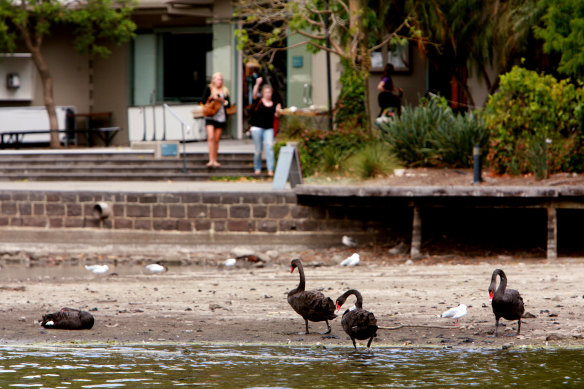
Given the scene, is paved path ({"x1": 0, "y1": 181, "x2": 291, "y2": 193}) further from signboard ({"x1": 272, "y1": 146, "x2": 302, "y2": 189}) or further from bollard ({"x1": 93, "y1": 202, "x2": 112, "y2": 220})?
bollard ({"x1": 93, "y1": 202, "x2": 112, "y2": 220})

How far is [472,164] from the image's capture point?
64.7 ft

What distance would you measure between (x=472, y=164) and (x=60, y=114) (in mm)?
15056

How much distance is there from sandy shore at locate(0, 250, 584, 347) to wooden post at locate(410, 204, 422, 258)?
307 mm

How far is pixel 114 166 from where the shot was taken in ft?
79.0

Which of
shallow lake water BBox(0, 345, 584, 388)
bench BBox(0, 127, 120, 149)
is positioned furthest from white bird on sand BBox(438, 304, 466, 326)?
bench BBox(0, 127, 120, 149)

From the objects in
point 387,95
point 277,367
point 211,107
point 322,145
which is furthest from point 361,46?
point 277,367

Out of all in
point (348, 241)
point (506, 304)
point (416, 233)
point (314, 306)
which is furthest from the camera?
point (348, 241)

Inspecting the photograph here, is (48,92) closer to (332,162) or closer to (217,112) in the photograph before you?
(217,112)

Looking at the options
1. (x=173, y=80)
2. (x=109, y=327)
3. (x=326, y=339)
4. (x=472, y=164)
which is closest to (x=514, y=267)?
(x=472, y=164)

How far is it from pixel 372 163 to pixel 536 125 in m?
2.88

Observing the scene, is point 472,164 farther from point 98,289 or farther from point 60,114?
point 60,114

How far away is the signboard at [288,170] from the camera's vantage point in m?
19.0

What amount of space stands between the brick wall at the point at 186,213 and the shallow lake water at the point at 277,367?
8467mm

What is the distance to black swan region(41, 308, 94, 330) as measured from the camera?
11000 mm
